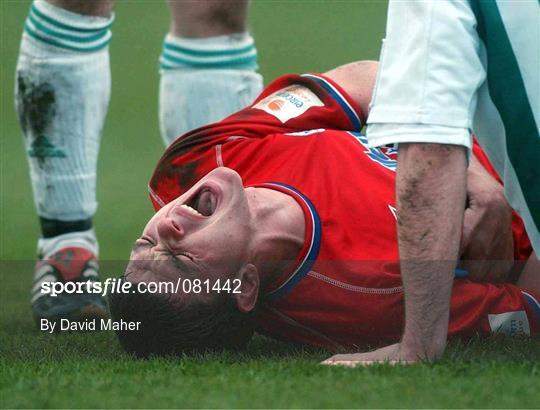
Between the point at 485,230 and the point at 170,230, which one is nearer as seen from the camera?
the point at 170,230

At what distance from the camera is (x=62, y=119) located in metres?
4.05

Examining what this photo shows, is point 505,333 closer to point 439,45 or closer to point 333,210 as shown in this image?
point 333,210

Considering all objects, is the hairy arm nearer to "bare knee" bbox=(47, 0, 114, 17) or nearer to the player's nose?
the player's nose

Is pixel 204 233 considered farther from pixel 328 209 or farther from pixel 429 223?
pixel 429 223

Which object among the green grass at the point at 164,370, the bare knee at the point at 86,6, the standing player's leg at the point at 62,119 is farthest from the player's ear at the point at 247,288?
A: the bare knee at the point at 86,6

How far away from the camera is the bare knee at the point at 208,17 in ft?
13.7

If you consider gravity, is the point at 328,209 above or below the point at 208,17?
below

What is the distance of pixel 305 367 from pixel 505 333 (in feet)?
2.41

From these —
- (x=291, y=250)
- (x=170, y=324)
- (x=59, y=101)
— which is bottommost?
(x=170, y=324)

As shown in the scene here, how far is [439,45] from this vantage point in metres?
2.53

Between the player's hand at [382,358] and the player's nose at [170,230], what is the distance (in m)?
0.50

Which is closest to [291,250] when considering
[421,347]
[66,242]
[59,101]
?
[421,347]

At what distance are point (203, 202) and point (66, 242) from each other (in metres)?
0.96

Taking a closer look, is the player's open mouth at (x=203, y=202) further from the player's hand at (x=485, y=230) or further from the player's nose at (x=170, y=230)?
the player's hand at (x=485, y=230)
